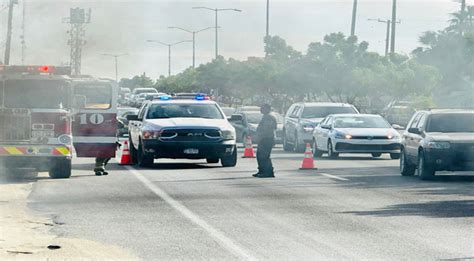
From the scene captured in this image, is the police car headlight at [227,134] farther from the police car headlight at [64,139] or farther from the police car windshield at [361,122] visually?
the police car windshield at [361,122]

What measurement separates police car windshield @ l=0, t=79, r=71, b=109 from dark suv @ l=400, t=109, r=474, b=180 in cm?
729

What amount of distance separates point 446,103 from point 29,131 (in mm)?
61153

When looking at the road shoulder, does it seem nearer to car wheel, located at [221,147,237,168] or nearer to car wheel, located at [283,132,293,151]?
car wheel, located at [221,147,237,168]

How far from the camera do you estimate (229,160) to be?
102 ft

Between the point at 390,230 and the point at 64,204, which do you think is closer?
the point at 390,230

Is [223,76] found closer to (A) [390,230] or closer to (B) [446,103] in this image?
(B) [446,103]

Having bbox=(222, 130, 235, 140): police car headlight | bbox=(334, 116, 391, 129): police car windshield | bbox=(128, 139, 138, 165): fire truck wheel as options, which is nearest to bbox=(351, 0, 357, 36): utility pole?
bbox=(334, 116, 391, 129): police car windshield

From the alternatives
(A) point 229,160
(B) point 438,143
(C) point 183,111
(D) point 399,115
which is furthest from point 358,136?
(D) point 399,115

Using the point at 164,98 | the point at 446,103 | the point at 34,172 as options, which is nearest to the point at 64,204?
the point at 34,172

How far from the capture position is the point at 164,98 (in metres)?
32.6

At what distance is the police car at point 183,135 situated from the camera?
30.1 m

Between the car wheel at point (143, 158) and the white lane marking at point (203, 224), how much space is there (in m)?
4.92

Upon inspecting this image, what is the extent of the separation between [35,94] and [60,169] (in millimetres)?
1729

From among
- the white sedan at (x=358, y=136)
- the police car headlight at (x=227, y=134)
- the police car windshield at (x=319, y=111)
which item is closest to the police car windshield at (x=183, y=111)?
the police car headlight at (x=227, y=134)
